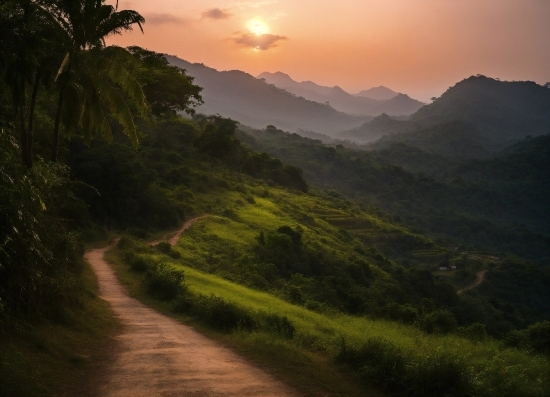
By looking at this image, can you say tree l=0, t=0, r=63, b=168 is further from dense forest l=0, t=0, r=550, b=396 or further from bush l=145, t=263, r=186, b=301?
bush l=145, t=263, r=186, b=301

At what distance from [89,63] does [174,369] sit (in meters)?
9.21

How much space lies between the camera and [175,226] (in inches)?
1318

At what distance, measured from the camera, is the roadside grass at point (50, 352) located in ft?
23.3

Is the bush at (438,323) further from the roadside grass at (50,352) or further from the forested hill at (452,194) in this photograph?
the forested hill at (452,194)

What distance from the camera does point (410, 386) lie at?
8250 millimetres

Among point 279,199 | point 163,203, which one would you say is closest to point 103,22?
point 163,203

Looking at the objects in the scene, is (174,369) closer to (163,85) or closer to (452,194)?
(163,85)

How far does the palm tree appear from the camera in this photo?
13.6 meters

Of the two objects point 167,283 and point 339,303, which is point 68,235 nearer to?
point 167,283

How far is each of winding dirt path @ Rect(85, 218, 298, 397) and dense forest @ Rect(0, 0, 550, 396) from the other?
40.5 inches

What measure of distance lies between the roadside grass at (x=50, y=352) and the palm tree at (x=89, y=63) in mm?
5984

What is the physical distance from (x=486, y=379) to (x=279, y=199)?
46.1 m

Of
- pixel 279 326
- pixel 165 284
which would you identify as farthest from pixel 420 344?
pixel 165 284

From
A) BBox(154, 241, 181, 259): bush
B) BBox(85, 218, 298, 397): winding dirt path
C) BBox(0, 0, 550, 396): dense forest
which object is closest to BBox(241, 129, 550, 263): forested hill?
BBox(0, 0, 550, 396): dense forest
